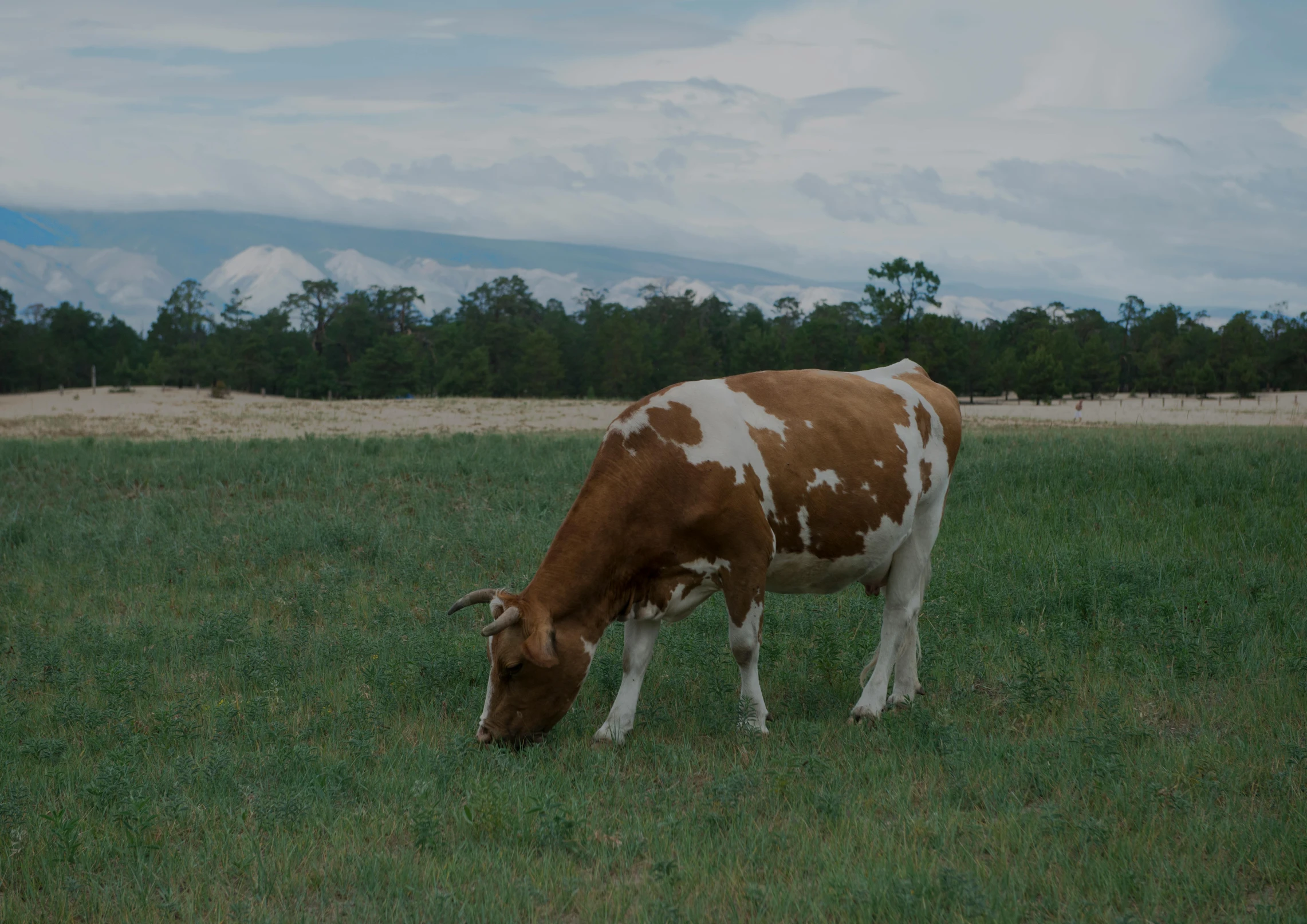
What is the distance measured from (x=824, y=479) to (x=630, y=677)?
183 centimetres

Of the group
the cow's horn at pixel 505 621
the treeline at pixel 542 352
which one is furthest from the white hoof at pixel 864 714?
the treeline at pixel 542 352

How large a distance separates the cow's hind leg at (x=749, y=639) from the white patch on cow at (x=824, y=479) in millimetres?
760

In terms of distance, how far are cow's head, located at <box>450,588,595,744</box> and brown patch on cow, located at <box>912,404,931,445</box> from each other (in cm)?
300

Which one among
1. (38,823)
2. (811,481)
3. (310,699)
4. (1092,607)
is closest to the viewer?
(38,823)

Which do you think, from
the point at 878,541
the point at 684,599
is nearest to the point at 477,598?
the point at 684,599

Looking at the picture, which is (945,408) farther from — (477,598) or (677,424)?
(477,598)

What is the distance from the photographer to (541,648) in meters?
5.97

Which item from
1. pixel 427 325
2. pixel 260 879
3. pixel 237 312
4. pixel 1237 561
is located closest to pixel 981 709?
pixel 260 879

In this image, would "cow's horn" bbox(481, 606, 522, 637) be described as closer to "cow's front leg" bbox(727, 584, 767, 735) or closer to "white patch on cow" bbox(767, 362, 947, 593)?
"cow's front leg" bbox(727, 584, 767, 735)

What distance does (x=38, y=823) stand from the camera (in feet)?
17.1

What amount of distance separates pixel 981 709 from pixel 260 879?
463 cm

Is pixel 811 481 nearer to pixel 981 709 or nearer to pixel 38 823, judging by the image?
pixel 981 709

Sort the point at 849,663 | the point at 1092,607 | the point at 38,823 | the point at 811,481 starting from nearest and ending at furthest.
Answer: the point at 38,823 → the point at 811,481 → the point at 849,663 → the point at 1092,607

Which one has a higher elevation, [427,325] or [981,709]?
[427,325]
